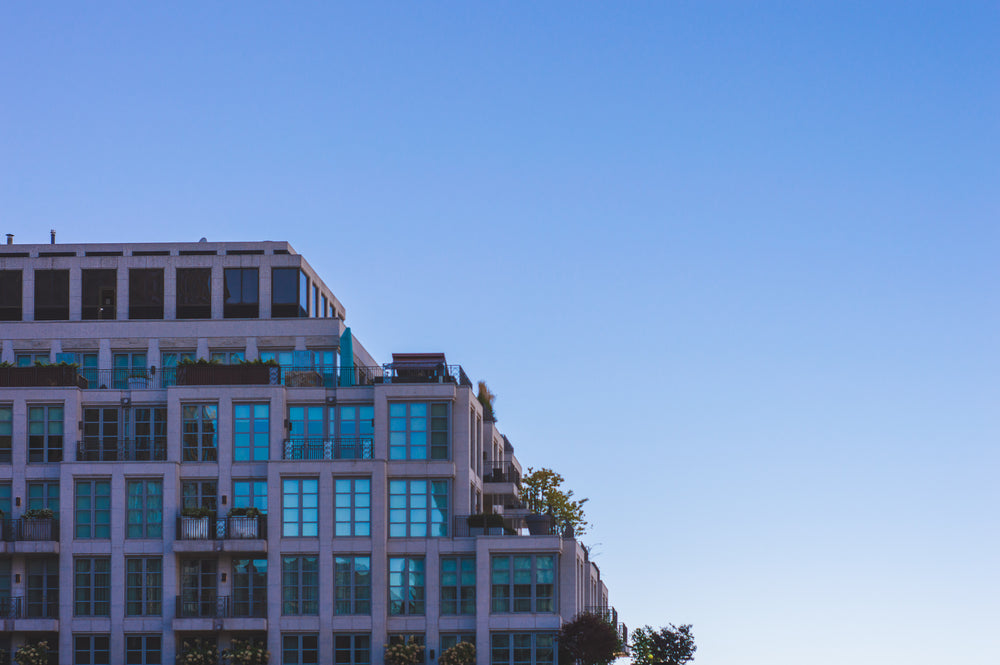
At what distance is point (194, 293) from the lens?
85.4 metres

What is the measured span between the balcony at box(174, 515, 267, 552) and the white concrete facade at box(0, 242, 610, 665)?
0.09 meters

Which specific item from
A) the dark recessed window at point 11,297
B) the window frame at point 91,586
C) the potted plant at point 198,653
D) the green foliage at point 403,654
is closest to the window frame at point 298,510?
the potted plant at point 198,653

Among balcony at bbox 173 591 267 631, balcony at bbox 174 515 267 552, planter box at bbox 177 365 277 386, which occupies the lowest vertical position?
balcony at bbox 173 591 267 631

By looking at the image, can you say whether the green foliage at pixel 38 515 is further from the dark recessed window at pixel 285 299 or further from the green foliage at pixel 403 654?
the green foliage at pixel 403 654

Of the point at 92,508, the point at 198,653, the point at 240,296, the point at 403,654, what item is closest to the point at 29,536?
the point at 92,508

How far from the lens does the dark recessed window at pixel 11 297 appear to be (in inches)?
3386

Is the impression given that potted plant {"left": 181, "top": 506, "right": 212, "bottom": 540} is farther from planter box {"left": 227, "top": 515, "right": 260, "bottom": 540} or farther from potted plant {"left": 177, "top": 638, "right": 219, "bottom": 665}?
potted plant {"left": 177, "top": 638, "right": 219, "bottom": 665}

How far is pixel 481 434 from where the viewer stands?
84.7 metres

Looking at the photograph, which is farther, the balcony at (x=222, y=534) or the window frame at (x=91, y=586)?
the window frame at (x=91, y=586)

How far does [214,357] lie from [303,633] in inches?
593

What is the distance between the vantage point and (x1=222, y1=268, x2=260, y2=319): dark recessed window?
8531 cm

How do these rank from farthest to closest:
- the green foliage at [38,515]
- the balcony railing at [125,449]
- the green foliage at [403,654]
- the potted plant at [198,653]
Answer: the balcony railing at [125,449]
the green foliage at [38,515]
the potted plant at [198,653]
the green foliage at [403,654]

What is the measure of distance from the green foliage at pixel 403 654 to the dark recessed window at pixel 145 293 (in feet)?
69.9

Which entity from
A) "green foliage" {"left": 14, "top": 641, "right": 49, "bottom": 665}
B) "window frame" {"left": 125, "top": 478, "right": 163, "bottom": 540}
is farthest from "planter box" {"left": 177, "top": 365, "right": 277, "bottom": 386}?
"green foliage" {"left": 14, "top": 641, "right": 49, "bottom": 665}
